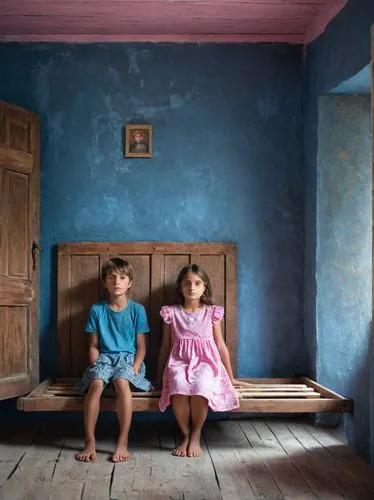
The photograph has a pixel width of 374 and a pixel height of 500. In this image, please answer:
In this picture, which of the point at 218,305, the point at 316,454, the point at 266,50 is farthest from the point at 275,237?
the point at 316,454

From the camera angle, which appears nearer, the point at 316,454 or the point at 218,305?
the point at 316,454

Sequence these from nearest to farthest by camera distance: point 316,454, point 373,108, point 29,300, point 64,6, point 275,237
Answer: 1. point 373,108
2. point 316,454
3. point 64,6
4. point 29,300
5. point 275,237

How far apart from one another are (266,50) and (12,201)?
6.84 feet

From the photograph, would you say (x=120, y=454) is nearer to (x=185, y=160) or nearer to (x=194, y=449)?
(x=194, y=449)

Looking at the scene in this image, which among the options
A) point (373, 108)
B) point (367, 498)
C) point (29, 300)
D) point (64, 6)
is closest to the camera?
point (367, 498)

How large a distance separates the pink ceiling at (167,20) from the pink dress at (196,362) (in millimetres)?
1897

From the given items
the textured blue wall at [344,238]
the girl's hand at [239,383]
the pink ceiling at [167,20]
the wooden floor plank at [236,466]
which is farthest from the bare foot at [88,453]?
the pink ceiling at [167,20]

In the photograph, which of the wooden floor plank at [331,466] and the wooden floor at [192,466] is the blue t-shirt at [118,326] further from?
the wooden floor plank at [331,466]

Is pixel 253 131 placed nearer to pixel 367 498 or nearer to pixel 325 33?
pixel 325 33

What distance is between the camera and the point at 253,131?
17.4 ft

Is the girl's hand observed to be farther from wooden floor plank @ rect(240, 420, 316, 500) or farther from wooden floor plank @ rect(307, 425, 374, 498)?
wooden floor plank @ rect(307, 425, 374, 498)

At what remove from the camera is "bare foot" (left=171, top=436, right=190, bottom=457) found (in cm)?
421

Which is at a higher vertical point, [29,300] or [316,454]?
[29,300]

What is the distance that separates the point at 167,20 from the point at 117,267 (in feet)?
5.46
